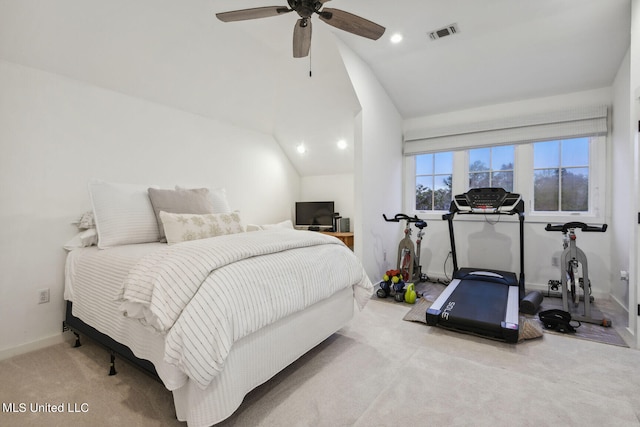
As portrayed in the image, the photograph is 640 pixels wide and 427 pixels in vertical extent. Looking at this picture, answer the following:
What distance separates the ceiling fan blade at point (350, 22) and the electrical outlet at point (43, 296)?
2.97 m

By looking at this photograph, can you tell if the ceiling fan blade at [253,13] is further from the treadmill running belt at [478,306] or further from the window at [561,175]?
the window at [561,175]

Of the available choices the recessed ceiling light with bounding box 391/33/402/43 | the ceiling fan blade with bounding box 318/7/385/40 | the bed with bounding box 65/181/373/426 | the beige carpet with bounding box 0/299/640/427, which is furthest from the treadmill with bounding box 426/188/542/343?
the ceiling fan blade with bounding box 318/7/385/40

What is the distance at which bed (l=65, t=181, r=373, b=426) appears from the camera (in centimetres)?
131

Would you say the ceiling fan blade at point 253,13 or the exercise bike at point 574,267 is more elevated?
the ceiling fan blade at point 253,13

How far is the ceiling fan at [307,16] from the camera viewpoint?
2032mm

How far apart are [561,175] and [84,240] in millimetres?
5088

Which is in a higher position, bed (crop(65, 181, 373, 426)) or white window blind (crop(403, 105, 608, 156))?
white window blind (crop(403, 105, 608, 156))

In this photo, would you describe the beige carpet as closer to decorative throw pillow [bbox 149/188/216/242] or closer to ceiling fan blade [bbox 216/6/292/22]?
decorative throw pillow [bbox 149/188/216/242]

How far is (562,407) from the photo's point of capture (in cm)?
160

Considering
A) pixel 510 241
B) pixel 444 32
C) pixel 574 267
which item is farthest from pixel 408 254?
pixel 444 32

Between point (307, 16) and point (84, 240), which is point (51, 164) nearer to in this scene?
point (84, 240)

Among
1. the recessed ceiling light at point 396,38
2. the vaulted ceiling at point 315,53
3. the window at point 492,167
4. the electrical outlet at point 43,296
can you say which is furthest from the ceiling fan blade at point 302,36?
the window at point 492,167

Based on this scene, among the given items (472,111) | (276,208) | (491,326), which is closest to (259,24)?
(276,208)

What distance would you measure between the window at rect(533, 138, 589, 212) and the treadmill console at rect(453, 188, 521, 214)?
0.81 m
